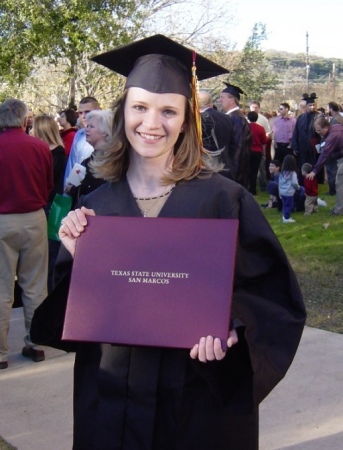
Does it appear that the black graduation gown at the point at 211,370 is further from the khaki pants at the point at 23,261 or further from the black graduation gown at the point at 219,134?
the black graduation gown at the point at 219,134

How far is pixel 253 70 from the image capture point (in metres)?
30.4

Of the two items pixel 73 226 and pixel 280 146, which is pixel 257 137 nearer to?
pixel 280 146

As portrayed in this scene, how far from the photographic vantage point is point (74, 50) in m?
18.6

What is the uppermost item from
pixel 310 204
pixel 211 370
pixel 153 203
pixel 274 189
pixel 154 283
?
pixel 153 203

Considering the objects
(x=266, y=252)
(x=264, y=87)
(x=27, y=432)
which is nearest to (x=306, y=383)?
(x=27, y=432)

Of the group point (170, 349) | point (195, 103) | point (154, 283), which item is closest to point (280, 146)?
point (195, 103)

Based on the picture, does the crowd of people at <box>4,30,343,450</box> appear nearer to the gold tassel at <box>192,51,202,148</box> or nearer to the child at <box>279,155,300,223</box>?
the gold tassel at <box>192,51,202,148</box>

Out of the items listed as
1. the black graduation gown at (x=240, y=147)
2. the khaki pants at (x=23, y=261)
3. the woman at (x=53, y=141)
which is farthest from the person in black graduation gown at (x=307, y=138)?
the khaki pants at (x=23, y=261)

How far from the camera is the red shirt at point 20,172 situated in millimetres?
5035

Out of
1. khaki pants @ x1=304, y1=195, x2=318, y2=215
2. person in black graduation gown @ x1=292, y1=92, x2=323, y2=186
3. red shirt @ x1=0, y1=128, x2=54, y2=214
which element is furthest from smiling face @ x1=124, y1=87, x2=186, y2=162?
person in black graduation gown @ x1=292, y1=92, x2=323, y2=186

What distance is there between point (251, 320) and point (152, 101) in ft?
2.32

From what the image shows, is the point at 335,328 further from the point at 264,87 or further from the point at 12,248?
the point at 264,87

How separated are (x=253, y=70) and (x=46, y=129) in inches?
992

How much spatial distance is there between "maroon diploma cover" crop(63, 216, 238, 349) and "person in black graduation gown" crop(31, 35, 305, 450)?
0.10 m
